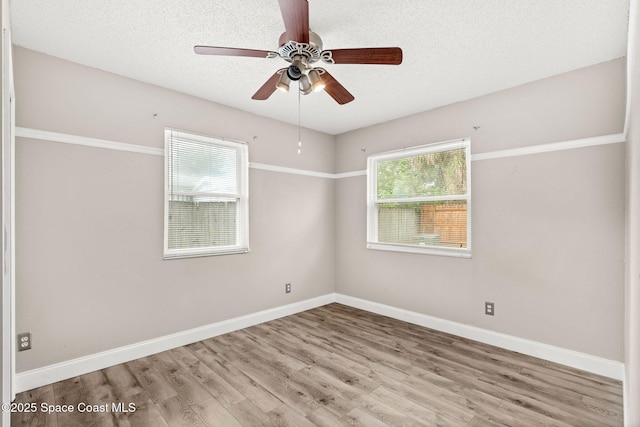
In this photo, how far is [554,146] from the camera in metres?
2.81

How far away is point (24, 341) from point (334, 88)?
10.0ft

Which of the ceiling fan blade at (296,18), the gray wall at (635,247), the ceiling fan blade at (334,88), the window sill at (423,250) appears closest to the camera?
the gray wall at (635,247)

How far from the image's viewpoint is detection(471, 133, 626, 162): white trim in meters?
2.54

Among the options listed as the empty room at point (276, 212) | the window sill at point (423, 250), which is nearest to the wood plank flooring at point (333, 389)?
the empty room at point (276, 212)

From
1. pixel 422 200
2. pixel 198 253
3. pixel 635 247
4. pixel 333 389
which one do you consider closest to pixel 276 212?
pixel 198 253

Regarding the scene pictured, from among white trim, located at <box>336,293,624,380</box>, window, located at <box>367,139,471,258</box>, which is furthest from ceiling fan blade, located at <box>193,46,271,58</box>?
white trim, located at <box>336,293,624,380</box>

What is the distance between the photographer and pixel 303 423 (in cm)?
201

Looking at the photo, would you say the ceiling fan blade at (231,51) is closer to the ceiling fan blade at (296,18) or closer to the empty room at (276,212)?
the empty room at (276,212)

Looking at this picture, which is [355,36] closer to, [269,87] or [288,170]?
[269,87]

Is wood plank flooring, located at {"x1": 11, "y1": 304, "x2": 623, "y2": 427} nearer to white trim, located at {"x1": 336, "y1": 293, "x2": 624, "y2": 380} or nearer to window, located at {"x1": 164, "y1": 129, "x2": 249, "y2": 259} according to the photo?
white trim, located at {"x1": 336, "y1": 293, "x2": 624, "y2": 380}

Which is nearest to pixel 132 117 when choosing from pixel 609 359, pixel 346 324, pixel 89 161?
pixel 89 161

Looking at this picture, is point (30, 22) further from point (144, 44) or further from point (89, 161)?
point (89, 161)

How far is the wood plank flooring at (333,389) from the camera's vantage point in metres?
2.06

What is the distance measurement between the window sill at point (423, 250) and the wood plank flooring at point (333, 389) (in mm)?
926
